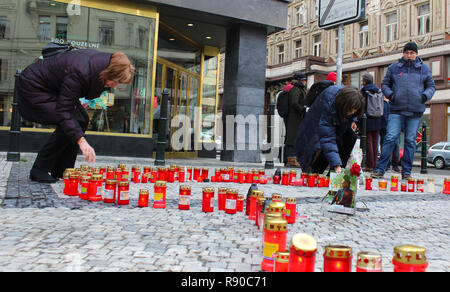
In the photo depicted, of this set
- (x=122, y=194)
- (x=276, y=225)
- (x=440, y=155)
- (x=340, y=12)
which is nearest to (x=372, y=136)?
(x=340, y=12)

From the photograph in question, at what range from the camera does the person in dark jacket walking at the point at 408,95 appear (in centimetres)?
652

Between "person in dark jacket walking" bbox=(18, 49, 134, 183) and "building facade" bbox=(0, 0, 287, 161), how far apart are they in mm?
5072

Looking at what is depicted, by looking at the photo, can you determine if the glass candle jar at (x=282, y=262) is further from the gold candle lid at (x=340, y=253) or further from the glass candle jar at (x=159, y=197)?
the glass candle jar at (x=159, y=197)

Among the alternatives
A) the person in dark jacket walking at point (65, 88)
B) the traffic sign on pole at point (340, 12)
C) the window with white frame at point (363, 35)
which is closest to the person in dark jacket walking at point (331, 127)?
the traffic sign on pole at point (340, 12)

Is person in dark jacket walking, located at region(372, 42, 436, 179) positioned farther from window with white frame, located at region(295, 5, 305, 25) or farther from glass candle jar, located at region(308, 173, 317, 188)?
window with white frame, located at region(295, 5, 305, 25)

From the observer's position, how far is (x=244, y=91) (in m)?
11.0

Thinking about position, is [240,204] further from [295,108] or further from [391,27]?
[391,27]

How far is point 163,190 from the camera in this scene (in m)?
3.42

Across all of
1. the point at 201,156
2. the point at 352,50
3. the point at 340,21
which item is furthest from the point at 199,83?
the point at 352,50

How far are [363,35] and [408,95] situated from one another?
2447 cm

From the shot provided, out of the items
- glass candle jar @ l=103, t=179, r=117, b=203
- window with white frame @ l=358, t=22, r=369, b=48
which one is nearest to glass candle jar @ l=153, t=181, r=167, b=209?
glass candle jar @ l=103, t=179, r=117, b=203

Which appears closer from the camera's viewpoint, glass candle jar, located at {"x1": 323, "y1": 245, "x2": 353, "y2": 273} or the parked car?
glass candle jar, located at {"x1": 323, "y1": 245, "x2": 353, "y2": 273}

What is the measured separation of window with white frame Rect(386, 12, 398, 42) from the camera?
26.7 meters

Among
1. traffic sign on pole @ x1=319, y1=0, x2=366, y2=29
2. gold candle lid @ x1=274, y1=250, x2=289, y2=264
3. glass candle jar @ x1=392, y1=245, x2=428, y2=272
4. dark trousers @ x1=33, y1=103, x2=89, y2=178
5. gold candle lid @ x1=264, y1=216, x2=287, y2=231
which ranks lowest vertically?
gold candle lid @ x1=274, y1=250, x2=289, y2=264
